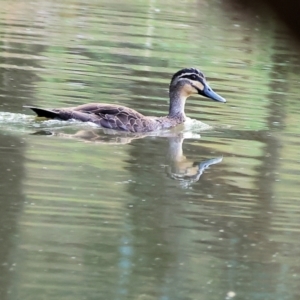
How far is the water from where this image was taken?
11.4 ft

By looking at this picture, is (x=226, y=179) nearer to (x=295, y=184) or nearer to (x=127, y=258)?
(x=295, y=184)

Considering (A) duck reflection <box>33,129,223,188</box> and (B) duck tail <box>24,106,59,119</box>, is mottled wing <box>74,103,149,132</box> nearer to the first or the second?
(A) duck reflection <box>33,129,223,188</box>

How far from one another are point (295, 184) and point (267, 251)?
6.05 ft

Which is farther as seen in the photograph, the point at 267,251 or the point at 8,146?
the point at 8,146

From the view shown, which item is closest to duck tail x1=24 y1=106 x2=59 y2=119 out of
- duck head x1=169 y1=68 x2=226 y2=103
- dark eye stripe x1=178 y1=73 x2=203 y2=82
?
duck head x1=169 y1=68 x2=226 y2=103

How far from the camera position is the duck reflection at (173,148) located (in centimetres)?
618

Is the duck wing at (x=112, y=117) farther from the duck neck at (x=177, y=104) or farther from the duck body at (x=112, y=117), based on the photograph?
the duck neck at (x=177, y=104)

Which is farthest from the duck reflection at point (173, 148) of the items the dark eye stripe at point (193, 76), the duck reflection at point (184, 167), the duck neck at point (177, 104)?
the dark eye stripe at point (193, 76)

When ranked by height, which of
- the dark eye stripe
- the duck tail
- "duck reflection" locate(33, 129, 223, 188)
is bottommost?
"duck reflection" locate(33, 129, 223, 188)

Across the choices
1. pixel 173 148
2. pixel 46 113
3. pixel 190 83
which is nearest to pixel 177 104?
pixel 190 83

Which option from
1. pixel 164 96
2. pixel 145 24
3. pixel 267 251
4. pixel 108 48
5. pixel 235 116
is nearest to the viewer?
pixel 267 251

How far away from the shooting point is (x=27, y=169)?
5.77m

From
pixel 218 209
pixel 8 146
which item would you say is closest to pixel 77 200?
pixel 218 209

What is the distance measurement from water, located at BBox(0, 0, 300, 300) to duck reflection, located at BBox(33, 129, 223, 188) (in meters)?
0.02
